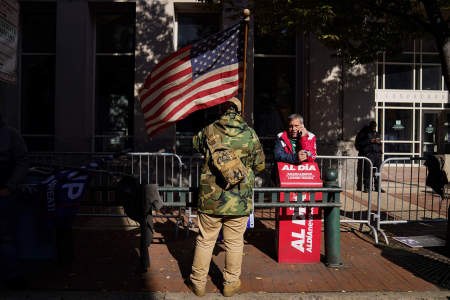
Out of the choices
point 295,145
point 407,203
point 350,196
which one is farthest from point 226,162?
point 407,203

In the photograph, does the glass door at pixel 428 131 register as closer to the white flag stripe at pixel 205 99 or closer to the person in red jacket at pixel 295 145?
the person in red jacket at pixel 295 145

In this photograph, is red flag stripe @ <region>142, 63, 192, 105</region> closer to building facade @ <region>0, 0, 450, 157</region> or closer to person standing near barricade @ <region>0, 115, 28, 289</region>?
person standing near barricade @ <region>0, 115, 28, 289</region>

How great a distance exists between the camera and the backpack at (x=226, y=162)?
11.8 feet

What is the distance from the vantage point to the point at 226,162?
11.8 ft

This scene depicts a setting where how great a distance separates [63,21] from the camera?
397 inches

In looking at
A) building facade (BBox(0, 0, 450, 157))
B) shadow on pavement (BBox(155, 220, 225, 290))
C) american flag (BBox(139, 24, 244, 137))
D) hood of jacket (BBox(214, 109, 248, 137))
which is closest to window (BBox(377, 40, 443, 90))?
building facade (BBox(0, 0, 450, 157))

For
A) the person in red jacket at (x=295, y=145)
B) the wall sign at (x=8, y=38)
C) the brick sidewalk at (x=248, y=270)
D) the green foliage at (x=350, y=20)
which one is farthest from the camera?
the green foliage at (x=350, y=20)

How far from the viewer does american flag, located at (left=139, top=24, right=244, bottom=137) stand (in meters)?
4.84

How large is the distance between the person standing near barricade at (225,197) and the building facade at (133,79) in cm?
644

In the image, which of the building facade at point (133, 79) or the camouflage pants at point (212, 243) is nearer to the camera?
the camouflage pants at point (212, 243)

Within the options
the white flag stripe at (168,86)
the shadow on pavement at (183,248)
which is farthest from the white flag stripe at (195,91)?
the shadow on pavement at (183,248)

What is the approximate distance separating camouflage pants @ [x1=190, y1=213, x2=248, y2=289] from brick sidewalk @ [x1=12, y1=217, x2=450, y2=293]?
11.6 inches

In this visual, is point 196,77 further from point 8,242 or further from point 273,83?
point 273,83

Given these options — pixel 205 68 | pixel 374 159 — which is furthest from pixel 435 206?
pixel 205 68
